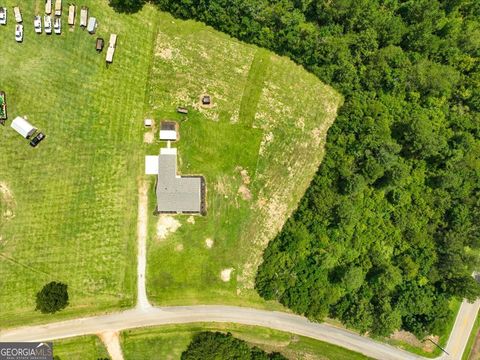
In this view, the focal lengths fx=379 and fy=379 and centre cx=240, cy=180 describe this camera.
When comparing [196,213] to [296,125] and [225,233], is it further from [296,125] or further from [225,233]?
[296,125]

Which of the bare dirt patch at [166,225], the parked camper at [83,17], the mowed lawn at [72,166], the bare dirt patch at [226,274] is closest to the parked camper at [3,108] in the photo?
the mowed lawn at [72,166]

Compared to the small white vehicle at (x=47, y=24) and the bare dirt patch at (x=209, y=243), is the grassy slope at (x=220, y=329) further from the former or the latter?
the small white vehicle at (x=47, y=24)

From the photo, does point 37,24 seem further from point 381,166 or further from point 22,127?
point 381,166

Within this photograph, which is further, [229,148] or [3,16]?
[229,148]

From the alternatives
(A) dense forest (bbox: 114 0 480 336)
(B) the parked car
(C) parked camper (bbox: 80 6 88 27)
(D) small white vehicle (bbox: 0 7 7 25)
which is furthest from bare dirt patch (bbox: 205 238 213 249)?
(D) small white vehicle (bbox: 0 7 7 25)

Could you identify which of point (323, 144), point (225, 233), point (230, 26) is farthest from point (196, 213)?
point (230, 26)

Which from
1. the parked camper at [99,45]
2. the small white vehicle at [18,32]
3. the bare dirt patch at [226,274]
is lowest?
the bare dirt patch at [226,274]

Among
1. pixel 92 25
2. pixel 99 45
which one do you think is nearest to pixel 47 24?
pixel 92 25
